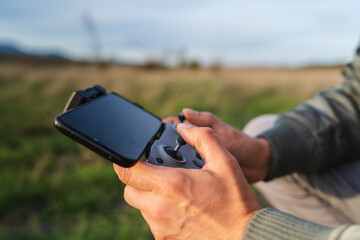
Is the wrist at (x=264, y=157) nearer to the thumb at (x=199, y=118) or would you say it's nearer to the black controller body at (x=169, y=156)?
the thumb at (x=199, y=118)

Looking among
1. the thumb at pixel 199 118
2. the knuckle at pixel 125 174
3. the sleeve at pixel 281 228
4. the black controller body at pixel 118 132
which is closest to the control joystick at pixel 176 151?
the black controller body at pixel 118 132

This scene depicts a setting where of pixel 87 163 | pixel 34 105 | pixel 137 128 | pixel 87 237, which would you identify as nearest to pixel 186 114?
pixel 137 128

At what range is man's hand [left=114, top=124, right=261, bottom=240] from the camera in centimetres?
68

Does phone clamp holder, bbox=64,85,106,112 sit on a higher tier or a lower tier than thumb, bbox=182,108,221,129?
higher

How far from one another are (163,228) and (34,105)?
6.19 m

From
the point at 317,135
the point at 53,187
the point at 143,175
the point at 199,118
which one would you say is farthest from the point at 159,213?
the point at 53,187

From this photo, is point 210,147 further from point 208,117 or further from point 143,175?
point 208,117

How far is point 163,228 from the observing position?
0.72m

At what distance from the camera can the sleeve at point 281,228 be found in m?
0.61

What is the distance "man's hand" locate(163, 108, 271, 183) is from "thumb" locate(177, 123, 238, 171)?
1.53ft

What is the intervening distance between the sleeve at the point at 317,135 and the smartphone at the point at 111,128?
66 centimetres

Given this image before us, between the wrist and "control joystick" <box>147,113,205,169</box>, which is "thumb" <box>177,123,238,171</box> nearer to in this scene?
"control joystick" <box>147,113,205,169</box>

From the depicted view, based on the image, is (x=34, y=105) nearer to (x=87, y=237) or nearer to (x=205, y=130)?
(x=87, y=237)

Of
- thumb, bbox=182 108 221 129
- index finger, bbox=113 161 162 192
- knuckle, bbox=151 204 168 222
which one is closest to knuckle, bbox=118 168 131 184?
index finger, bbox=113 161 162 192
